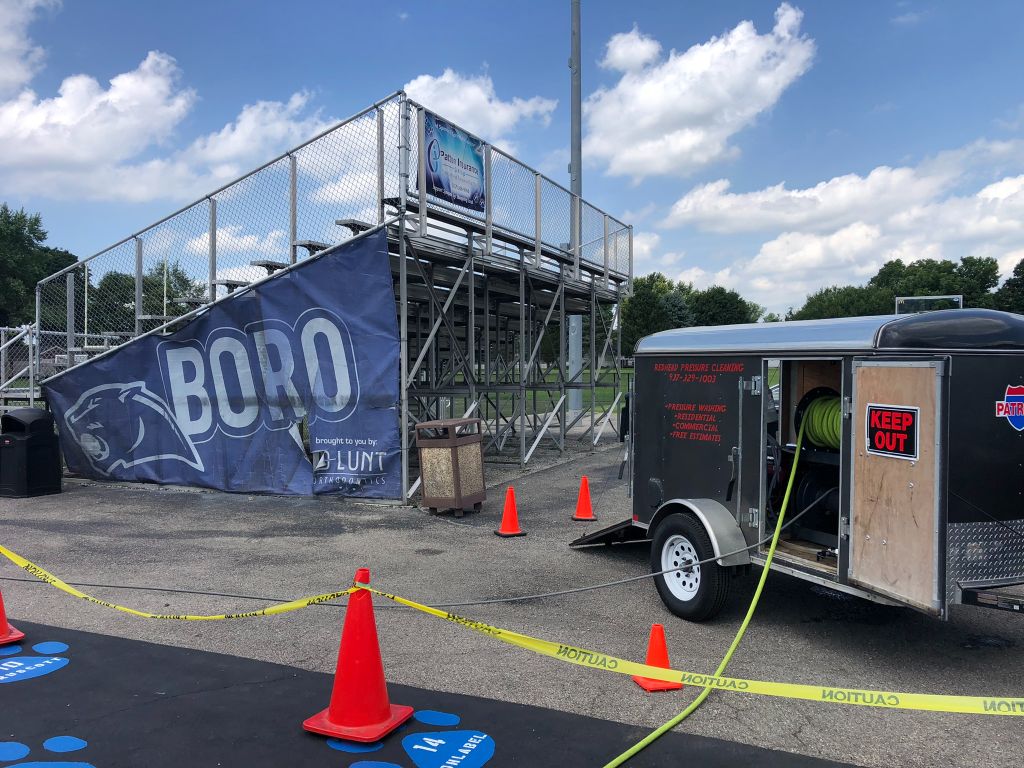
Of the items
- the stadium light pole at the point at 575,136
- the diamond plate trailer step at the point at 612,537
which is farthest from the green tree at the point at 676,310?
the diamond plate trailer step at the point at 612,537

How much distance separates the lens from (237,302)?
1137cm

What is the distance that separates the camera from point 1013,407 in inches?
185

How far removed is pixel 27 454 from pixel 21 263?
191 feet

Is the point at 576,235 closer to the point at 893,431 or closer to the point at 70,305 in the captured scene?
the point at 70,305

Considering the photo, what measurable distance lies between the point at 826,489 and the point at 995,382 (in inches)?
64.6

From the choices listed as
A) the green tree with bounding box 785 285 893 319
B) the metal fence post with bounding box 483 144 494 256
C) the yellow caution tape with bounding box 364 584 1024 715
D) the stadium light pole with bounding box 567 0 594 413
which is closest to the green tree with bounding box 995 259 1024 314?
the green tree with bounding box 785 285 893 319

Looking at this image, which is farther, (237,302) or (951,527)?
(237,302)

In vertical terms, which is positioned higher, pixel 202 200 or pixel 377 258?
pixel 202 200

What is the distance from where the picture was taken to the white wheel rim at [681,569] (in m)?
5.91

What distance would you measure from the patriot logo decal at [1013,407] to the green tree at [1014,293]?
74332mm

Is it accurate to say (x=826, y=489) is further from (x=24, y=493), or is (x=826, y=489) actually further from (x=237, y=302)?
(x=24, y=493)

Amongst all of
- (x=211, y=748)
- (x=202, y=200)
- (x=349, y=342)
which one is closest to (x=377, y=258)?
(x=349, y=342)

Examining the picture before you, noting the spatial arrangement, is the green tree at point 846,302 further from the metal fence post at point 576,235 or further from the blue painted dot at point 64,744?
the blue painted dot at point 64,744

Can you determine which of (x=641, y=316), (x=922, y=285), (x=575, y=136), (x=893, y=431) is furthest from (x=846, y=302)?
(x=893, y=431)
